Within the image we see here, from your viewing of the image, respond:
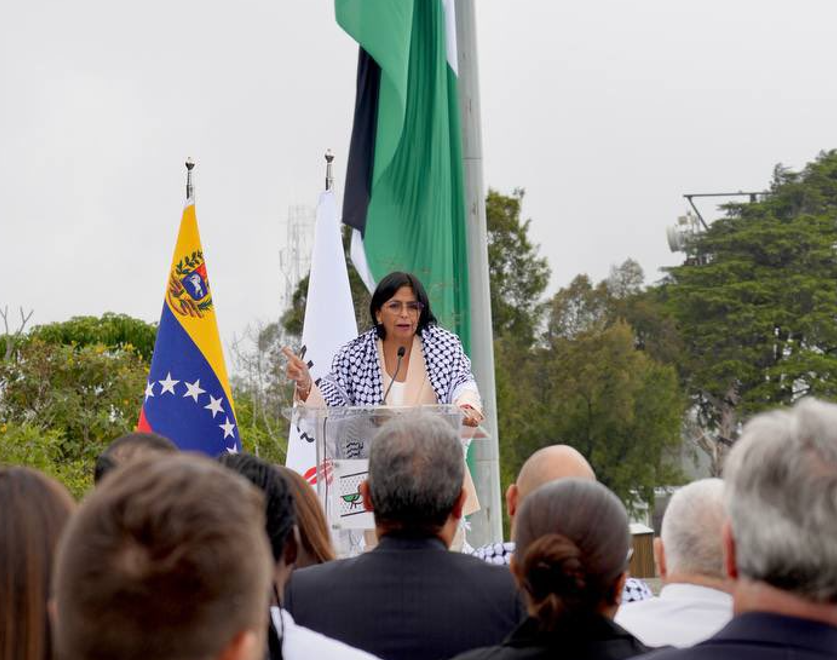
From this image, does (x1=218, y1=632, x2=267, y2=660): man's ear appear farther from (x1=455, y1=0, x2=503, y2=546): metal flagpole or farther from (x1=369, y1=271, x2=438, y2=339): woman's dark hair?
(x1=455, y1=0, x2=503, y2=546): metal flagpole

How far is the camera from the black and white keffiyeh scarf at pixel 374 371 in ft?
21.3

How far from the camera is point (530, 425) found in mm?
42781

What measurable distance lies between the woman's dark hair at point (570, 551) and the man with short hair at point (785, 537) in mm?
674

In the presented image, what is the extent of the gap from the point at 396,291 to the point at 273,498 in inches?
132

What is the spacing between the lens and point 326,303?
32.0 ft

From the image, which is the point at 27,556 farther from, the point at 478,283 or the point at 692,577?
the point at 478,283

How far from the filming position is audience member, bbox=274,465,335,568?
3688mm

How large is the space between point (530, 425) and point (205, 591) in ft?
136

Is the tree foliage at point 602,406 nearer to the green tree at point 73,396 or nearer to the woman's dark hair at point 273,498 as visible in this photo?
the green tree at point 73,396

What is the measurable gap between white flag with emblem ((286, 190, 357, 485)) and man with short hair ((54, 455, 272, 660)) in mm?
7536

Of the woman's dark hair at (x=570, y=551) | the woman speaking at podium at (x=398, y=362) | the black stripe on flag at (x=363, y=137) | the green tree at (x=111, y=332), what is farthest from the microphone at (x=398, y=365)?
the green tree at (x=111, y=332)

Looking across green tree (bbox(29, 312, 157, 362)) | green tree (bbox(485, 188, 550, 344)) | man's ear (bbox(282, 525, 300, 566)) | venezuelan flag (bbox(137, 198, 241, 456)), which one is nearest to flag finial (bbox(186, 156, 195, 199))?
venezuelan flag (bbox(137, 198, 241, 456))

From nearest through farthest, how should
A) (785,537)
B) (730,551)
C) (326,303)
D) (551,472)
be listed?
1. (785,537)
2. (730,551)
3. (551,472)
4. (326,303)

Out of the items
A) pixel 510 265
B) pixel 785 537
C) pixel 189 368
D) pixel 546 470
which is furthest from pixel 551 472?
pixel 510 265
